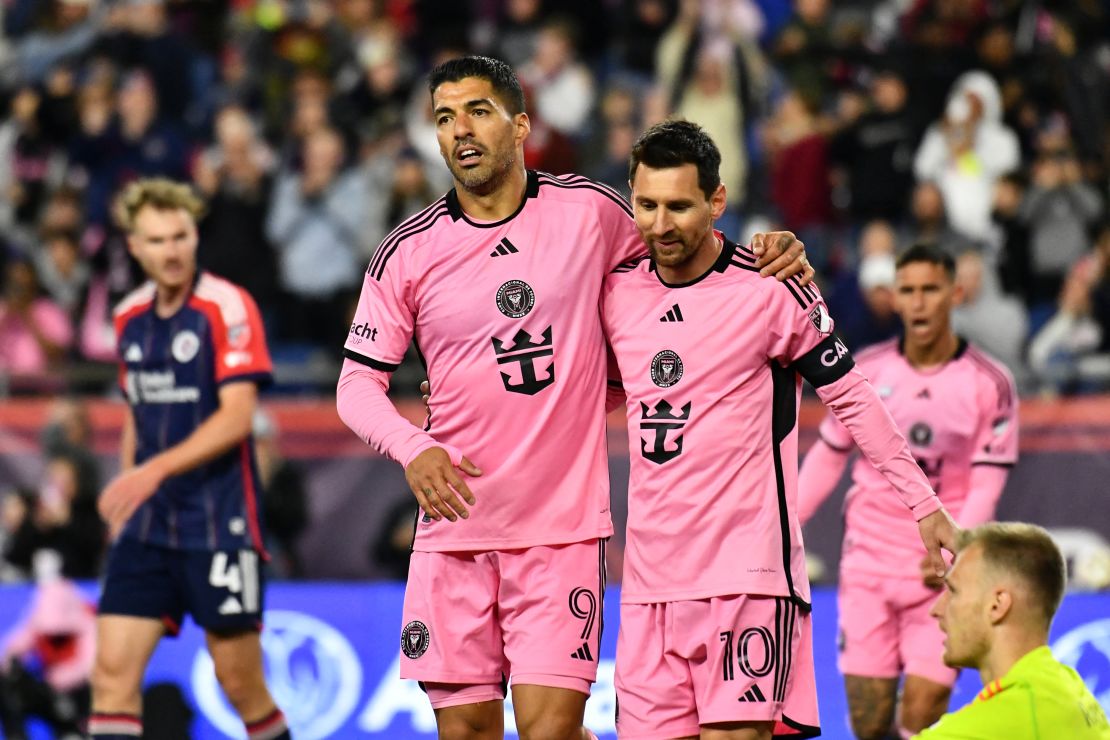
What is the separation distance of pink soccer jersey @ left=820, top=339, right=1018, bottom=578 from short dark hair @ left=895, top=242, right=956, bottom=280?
0.42 meters

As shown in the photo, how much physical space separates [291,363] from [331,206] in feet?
4.27

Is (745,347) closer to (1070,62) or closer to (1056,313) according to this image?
(1056,313)

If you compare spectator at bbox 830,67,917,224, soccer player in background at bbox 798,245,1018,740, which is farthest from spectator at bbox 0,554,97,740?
spectator at bbox 830,67,917,224

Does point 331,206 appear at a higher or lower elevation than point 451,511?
higher

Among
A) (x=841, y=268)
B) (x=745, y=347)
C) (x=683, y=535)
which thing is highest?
(x=841, y=268)

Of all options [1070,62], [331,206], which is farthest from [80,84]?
[1070,62]

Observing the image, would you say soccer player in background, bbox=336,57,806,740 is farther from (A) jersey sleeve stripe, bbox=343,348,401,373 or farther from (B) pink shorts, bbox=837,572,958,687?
(B) pink shorts, bbox=837,572,958,687

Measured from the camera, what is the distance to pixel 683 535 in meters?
5.37

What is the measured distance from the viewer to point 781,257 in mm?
5500

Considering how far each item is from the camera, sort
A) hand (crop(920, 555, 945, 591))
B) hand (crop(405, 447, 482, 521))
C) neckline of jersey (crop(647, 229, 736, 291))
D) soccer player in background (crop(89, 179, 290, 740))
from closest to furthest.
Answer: hand (crop(405, 447, 482, 521)), neckline of jersey (crop(647, 229, 736, 291)), hand (crop(920, 555, 945, 591)), soccer player in background (crop(89, 179, 290, 740))

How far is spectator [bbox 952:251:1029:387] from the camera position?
11.1 m

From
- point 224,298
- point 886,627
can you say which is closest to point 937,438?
point 886,627

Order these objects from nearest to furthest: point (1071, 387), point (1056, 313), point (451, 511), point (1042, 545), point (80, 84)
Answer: point (1042, 545) < point (451, 511) < point (1071, 387) < point (1056, 313) < point (80, 84)

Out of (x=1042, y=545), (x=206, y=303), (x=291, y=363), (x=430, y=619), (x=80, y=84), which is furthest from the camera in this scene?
(x=80, y=84)
